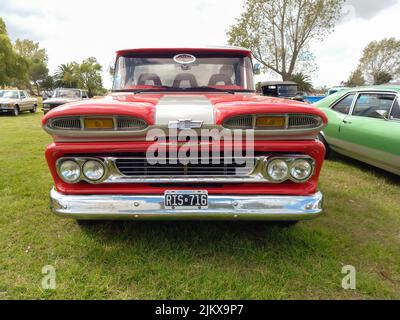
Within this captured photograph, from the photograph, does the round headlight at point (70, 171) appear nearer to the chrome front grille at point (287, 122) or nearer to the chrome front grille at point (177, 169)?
the chrome front grille at point (177, 169)

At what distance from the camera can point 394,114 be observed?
4535 mm

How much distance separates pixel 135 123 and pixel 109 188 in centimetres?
55

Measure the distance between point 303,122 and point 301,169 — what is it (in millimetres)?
364

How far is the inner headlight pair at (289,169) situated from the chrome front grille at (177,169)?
17cm

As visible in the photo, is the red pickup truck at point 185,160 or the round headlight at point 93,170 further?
the round headlight at point 93,170

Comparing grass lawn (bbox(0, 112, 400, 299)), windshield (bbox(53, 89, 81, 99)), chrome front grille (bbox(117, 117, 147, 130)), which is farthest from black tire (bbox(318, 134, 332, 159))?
windshield (bbox(53, 89, 81, 99))

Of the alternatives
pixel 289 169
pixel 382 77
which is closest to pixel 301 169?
pixel 289 169

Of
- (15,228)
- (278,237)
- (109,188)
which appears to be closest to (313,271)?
(278,237)

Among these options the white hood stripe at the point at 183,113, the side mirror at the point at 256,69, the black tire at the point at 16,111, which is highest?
the side mirror at the point at 256,69

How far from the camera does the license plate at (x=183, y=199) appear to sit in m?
2.24

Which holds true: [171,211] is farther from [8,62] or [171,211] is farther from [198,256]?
[8,62]

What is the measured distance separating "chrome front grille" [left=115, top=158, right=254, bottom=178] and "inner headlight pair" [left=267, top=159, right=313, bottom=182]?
0.17 metres

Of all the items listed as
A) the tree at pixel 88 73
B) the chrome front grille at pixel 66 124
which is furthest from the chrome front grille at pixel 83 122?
the tree at pixel 88 73

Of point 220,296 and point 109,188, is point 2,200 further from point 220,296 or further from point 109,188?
point 220,296
